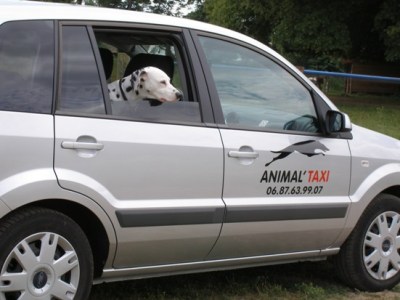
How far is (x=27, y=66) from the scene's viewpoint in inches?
125

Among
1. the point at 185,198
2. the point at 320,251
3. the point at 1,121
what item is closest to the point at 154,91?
the point at 185,198

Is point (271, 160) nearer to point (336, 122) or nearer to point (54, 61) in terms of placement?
point (336, 122)

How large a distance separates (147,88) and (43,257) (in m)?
1.18

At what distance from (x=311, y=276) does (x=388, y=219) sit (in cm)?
78

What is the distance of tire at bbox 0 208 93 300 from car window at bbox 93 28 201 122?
0.70 m

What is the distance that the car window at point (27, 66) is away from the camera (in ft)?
10.1

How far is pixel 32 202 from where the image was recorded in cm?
309

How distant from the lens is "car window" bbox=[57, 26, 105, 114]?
3293mm

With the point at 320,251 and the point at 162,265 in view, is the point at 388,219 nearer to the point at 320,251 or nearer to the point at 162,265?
the point at 320,251

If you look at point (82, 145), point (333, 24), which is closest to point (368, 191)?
point (82, 145)

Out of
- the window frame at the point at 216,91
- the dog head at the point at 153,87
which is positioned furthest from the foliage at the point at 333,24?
the dog head at the point at 153,87

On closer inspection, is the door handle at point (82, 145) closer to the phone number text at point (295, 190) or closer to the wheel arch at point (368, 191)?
the phone number text at point (295, 190)

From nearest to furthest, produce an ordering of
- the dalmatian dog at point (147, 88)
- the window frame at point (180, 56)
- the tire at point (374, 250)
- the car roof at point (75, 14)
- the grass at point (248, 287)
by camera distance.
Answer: the car roof at point (75, 14) < the window frame at point (180, 56) < the dalmatian dog at point (147, 88) < the grass at point (248, 287) < the tire at point (374, 250)

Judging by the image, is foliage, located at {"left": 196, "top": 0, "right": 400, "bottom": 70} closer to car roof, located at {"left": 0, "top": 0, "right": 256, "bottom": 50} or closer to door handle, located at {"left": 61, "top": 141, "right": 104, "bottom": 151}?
car roof, located at {"left": 0, "top": 0, "right": 256, "bottom": 50}
